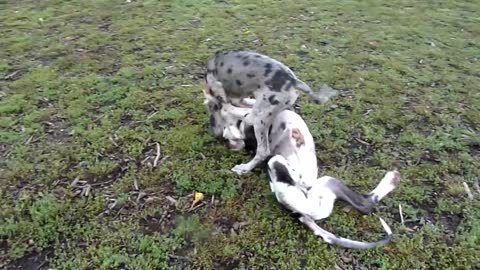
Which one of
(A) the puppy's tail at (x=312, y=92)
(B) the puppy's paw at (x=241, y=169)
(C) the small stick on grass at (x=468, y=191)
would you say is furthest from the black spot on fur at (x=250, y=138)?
(C) the small stick on grass at (x=468, y=191)

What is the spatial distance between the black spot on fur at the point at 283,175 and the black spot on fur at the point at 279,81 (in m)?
0.50

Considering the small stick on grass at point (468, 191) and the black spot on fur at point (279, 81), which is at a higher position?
the black spot on fur at point (279, 81)

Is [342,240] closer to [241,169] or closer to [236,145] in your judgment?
[241,169]

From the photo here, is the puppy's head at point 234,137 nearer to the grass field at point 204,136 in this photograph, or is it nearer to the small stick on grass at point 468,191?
the grass field at point 204,136

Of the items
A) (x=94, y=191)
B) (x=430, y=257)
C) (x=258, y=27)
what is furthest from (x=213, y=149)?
(x=258, y=27)

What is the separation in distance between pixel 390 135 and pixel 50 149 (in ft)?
7.77

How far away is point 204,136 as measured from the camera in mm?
3619

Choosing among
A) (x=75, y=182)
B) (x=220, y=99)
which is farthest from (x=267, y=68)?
(x=75, y=182)

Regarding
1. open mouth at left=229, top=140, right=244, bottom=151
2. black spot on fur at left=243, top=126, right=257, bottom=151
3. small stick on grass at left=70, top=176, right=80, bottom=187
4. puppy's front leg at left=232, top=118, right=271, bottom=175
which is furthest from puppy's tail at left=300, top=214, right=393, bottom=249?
small stick on grass at left=70, top=176, right=80, bottom=187

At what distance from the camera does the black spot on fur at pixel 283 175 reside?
284 centimetres

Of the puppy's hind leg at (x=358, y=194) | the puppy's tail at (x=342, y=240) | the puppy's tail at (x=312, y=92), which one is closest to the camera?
the puppy's tail at (x=342, y=240)

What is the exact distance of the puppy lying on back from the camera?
2.77 metres

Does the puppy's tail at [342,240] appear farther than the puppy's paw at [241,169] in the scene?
No

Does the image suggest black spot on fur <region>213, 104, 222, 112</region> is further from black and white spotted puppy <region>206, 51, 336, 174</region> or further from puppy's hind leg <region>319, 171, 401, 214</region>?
puppy's hind leg <region>319, 171, 401, 214</region>
